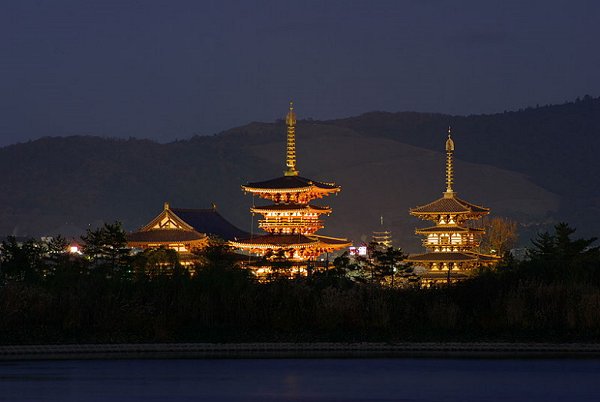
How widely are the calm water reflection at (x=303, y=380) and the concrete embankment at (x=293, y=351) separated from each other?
1.76 metres

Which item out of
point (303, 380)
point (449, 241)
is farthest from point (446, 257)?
point (303, 380)

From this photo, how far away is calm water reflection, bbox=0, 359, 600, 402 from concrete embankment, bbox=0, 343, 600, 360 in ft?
5.77

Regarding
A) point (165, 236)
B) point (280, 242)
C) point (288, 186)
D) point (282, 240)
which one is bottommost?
point (280, 242)

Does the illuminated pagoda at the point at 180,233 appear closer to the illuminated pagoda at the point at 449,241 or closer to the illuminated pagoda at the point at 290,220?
the illuminated pagoda at the point at 290,220

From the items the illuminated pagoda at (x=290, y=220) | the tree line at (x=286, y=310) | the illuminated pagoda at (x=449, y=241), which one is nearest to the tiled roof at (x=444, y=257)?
the illuminated pagoda at (x=449, y=241)

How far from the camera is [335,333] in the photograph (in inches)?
1752

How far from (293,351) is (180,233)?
160 ft

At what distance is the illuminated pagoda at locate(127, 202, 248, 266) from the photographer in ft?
293

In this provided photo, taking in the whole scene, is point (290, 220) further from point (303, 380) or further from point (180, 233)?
point (303, 380)

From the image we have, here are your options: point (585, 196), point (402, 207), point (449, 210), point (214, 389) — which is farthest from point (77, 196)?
point (214, 389)

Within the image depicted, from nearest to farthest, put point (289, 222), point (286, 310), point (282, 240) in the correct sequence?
point (286, 310) → point (282, 240) → point (289, 222)

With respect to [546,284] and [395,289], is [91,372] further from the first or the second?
[546,284]

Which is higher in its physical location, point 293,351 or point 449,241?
point 449,241

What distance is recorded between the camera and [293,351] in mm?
42969
